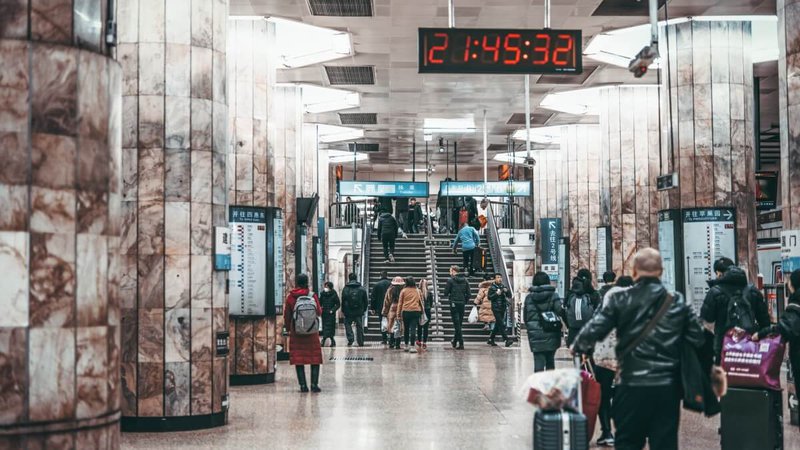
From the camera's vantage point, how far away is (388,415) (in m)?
11.0

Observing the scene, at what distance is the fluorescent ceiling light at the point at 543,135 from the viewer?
29.3m

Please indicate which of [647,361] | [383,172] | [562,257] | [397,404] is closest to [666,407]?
[647,361]

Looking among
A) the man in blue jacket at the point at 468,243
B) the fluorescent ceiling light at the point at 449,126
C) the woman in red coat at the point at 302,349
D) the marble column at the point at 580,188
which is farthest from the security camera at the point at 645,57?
the marble column at the point at 580,188

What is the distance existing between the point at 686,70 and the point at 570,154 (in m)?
12.3

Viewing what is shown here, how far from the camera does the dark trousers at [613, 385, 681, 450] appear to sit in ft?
19.4

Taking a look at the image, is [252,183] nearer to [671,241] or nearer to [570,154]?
[671,241]

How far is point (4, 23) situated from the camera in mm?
5812

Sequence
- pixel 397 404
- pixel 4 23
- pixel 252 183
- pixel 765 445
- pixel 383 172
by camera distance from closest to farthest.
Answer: pixel 4 23
pixel 765 445
pixel 397 404
pixel 252 183
pixel 383 172

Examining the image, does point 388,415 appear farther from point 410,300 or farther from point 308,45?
point 308,45

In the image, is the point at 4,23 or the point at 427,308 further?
the point at 427,308

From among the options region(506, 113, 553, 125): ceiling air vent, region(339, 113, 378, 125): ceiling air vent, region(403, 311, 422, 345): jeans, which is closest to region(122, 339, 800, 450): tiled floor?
region(403, 311, 422, 345): jeans

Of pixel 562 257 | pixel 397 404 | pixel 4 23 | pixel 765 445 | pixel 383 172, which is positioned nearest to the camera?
pixel 4 23

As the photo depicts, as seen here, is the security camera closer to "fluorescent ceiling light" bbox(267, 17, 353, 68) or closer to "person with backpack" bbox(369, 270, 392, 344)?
"fluorescent ceiling light" bbox(267, 17, 353, 68)

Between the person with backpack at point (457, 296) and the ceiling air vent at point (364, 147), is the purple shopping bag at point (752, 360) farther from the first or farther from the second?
the ceiling air vent at point (364, 147)
